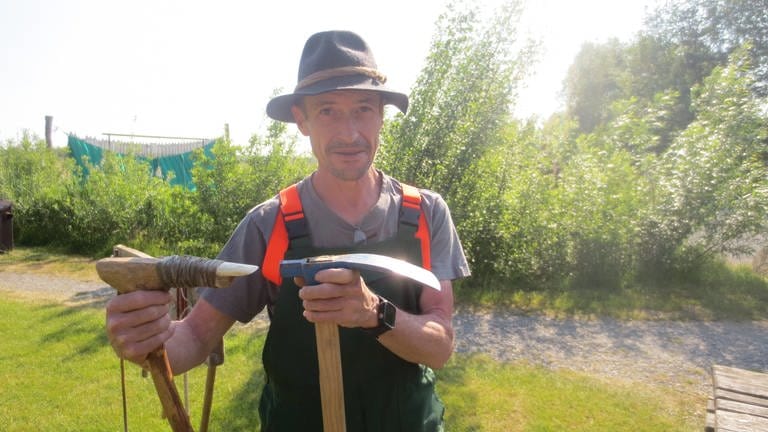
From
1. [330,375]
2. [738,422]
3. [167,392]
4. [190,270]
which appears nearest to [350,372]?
[330,375]

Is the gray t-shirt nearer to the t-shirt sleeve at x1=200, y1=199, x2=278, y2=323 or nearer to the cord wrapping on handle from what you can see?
the t-shirt sleeve at x1=200, y1=199, x2=278, y2=323

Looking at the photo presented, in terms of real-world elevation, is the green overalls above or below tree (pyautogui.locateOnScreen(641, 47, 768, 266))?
below

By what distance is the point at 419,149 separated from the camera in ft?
24.7

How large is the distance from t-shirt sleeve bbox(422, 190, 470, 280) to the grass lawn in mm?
2908

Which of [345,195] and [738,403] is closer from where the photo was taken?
[345,195]

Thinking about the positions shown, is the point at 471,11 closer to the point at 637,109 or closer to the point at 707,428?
the point at 637,109

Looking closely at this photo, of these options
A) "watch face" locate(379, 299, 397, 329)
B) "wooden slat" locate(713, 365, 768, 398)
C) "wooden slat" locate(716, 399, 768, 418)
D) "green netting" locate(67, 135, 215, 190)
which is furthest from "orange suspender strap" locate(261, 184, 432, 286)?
"green netting" locate(67, 135, 215, 190)

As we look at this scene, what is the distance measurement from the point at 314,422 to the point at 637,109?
34.0ft

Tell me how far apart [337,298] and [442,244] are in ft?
2.41

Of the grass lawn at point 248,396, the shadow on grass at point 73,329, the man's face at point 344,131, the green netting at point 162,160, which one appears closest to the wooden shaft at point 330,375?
the man's face at point 344,131

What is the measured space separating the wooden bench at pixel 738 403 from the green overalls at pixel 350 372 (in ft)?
6.83

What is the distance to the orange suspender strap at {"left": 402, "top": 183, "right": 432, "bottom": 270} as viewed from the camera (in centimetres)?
195

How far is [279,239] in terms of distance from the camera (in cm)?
189

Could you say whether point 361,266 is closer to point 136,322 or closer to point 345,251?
point 345,251
